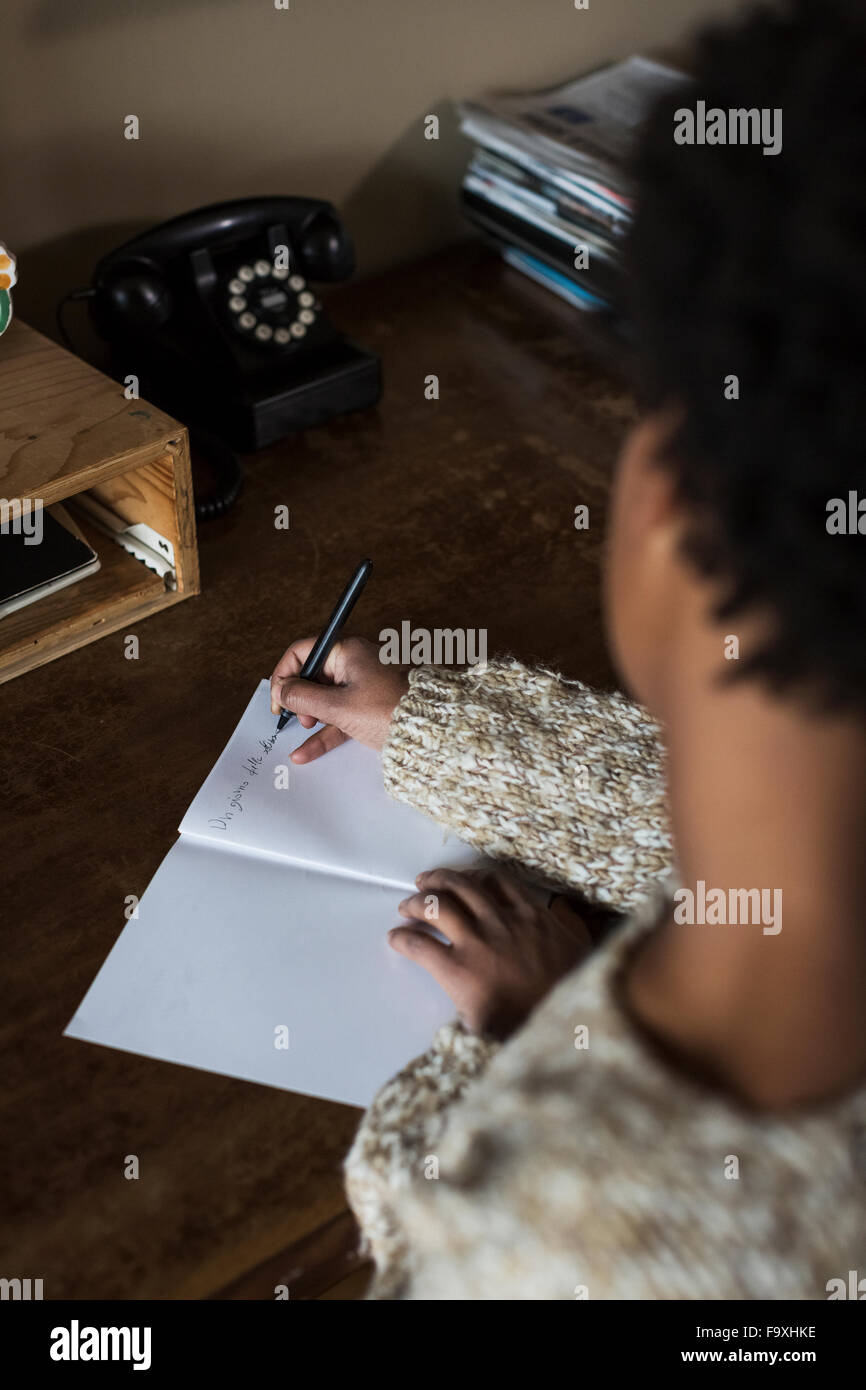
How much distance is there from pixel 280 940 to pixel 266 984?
35 millimetres

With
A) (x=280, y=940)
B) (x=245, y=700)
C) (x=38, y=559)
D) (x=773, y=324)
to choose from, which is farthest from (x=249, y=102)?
(x=773, y=324)

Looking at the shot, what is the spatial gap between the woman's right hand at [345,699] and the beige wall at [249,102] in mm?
622

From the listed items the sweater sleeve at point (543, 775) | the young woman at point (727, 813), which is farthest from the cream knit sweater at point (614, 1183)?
the sweater sleeve at point (543, 775)

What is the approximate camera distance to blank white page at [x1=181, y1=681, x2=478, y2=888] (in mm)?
821

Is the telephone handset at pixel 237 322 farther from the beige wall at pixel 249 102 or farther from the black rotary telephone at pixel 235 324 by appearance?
the beige wall at pixel 249 102

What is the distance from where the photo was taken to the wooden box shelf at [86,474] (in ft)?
2.94

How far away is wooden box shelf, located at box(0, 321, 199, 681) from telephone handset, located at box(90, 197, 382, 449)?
0.14 m

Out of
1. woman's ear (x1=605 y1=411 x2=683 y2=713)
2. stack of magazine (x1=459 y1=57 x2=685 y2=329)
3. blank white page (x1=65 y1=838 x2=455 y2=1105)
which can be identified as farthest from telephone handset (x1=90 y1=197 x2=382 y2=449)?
woman's ear (x1=605 y1=411 x2=683 y2=713)

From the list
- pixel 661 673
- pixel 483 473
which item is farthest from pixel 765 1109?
pixel 483 473

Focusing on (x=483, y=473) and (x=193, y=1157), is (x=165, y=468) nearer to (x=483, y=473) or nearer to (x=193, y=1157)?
(x=483, y=473)

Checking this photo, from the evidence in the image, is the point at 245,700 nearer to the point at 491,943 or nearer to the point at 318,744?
the point at 318,744

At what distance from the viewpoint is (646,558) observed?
49cm

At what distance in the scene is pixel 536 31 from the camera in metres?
1.49

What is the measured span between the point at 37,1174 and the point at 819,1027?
1.36 ft
